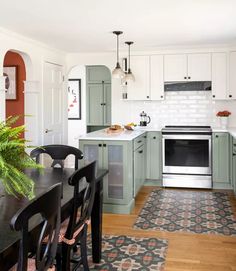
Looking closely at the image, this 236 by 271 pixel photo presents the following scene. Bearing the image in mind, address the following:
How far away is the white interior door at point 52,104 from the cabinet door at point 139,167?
1.52m

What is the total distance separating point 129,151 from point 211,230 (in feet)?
4.36

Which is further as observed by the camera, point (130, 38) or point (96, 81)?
point (96, 81)

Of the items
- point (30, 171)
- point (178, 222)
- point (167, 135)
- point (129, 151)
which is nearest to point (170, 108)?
point (167, 135)

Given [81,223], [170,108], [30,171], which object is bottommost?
[81,223]

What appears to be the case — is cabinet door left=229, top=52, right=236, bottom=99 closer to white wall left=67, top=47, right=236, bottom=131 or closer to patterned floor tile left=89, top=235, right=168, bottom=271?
white wall left=67, top=47, right=236, bottom=131

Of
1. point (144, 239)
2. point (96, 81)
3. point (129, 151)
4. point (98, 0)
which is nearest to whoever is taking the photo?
point (98, 0)

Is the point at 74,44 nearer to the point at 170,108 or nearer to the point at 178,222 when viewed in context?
the point at 170,108

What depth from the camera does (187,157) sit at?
5.77 meters

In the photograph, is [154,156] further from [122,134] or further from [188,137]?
[122,134]

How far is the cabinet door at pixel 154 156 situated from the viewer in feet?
19.5

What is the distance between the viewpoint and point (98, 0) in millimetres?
3357

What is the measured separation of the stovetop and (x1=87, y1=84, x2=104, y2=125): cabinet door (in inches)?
88.2

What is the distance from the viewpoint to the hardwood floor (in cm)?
304

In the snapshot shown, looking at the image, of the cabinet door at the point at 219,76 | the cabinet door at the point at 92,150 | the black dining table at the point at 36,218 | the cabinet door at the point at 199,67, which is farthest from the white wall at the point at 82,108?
the black dining table at the point at 36,218
